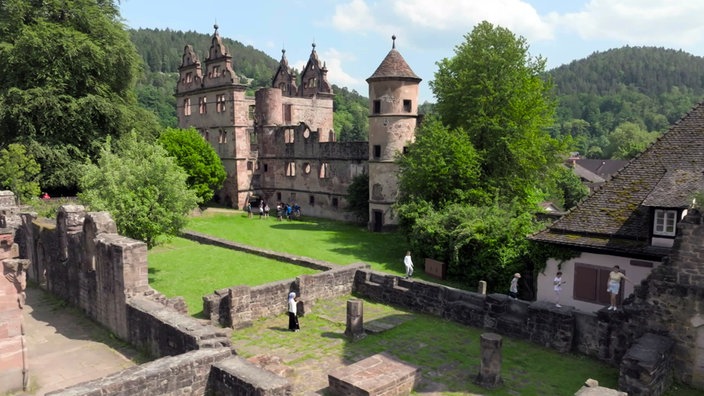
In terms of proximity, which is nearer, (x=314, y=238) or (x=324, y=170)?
(x=314, y=238)

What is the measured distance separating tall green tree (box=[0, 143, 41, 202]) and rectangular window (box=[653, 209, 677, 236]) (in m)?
29.3

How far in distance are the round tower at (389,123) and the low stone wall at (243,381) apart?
914 inches

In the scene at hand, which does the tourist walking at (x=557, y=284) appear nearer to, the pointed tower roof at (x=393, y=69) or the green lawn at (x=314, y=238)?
the green lawn at (x=314, y=238)

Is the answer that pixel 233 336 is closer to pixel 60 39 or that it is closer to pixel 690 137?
pixel 690 137

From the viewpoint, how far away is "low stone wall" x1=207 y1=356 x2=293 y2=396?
9.98 m

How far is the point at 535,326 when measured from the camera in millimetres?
15516

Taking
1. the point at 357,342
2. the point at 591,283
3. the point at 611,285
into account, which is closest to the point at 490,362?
the point at 357,342

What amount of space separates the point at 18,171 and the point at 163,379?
22.9 meters

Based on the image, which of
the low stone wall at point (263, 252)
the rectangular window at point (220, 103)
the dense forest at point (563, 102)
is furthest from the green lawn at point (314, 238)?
the dense forest at point (563, 102)

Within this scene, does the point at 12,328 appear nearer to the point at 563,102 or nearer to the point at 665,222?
the point at 665,222

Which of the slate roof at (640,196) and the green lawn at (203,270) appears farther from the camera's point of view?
the green lawn at (203,270)

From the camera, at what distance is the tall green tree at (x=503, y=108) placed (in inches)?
1129

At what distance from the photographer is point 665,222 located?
639 inches

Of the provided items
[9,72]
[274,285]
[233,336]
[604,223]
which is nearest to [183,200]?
[274,285]
